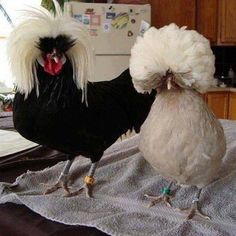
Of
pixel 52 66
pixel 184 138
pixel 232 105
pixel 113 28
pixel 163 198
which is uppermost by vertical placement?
pixel 113 28

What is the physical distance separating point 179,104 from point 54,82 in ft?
0.79

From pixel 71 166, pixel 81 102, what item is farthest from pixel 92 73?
pixel 71 166

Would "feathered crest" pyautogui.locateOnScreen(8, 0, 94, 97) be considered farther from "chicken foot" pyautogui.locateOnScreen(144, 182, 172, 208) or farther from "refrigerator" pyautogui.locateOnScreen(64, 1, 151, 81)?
"refrigerator" pyautogui.locateOnScreen(64, 1, 151, 81)

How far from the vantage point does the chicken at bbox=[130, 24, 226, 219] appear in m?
0.66

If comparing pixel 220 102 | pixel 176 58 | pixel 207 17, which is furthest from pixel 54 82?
pixel 207 17

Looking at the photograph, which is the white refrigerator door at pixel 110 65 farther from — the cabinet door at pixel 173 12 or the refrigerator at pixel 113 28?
the cabinet door at pixel 173 12

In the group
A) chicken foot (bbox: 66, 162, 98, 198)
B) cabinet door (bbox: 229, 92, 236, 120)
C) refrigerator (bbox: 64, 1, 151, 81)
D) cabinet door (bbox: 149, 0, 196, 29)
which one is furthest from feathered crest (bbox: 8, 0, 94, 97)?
cabinet door (bbox: 229, 92, 236, 120)

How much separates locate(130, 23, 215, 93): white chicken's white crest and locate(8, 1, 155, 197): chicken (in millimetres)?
118

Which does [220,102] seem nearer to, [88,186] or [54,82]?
[88,186]

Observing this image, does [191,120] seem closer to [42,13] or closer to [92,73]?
[92,73]

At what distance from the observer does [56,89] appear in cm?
74

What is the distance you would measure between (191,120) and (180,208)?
0.66 feet

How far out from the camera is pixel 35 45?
2.38ft

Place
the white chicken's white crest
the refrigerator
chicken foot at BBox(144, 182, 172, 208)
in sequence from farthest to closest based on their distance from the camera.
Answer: the refrigerator → chicken foot at BBox(144, 182, 172, 208) → the white chicken's white crest
